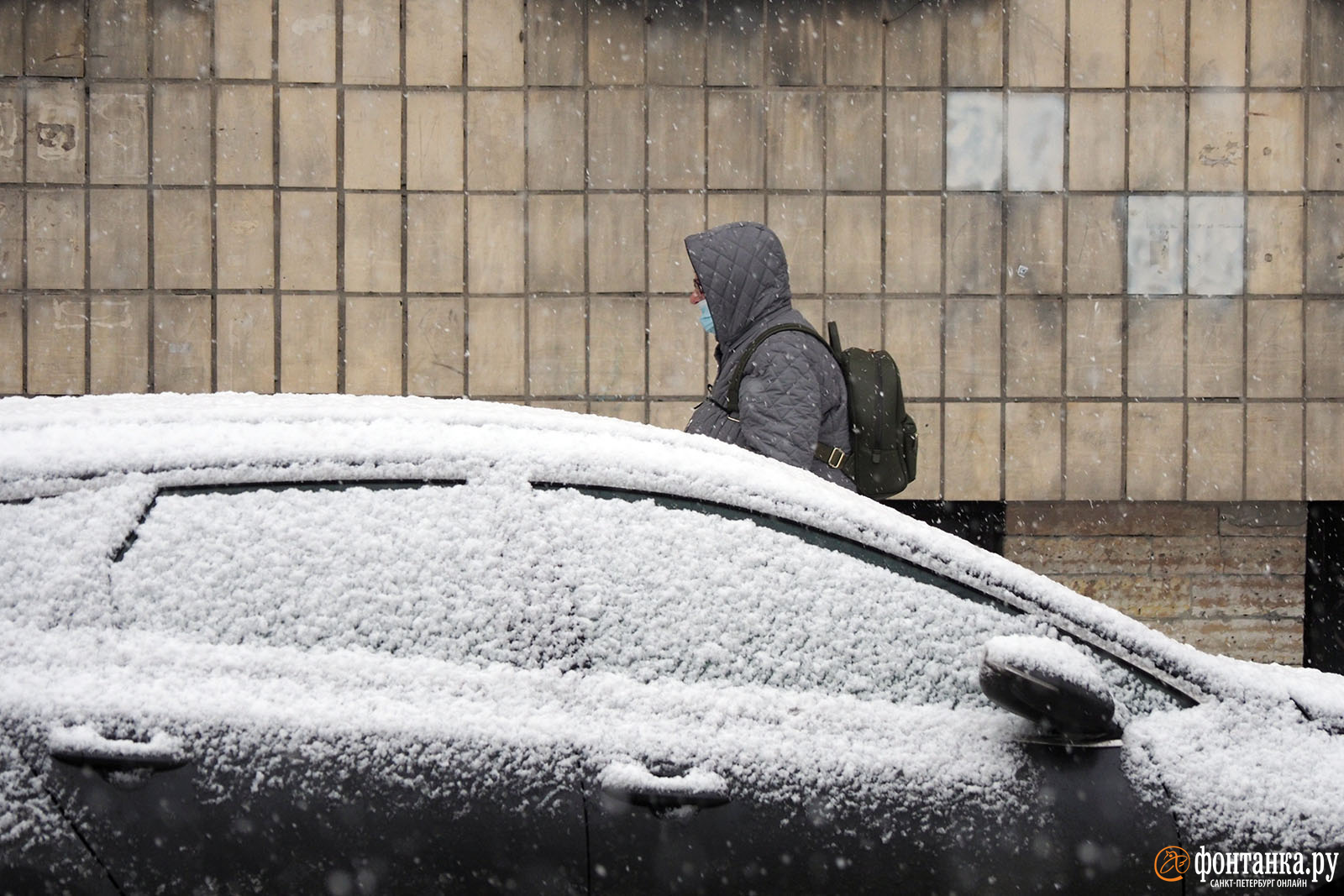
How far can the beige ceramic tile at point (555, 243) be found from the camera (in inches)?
254

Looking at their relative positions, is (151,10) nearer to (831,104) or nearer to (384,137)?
(384,137)

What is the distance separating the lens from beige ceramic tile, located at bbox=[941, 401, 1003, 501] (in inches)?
254

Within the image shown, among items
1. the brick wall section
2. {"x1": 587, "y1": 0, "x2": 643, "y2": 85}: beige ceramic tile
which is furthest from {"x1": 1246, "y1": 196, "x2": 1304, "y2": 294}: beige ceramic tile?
{"x1": 587, "y1": 0, "x2": 643, "y2": 85}: beige ceramic tile

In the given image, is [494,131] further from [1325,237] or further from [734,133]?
[1325,237]

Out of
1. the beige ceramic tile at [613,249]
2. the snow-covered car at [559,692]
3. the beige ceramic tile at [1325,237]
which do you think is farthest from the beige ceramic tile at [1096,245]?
the snow-covered car at [559,692]

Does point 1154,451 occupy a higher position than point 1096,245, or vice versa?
point 1096,245

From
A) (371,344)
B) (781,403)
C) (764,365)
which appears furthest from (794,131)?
(781,403)

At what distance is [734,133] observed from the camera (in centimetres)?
644

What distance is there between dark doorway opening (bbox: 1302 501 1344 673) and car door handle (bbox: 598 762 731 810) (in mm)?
5746

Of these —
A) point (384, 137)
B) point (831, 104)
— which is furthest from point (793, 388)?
point (384, 137)

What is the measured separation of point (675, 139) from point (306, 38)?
2.03 m

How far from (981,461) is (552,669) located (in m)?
4.74

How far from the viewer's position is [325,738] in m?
2.00

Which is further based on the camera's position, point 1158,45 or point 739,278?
point 1158,45
